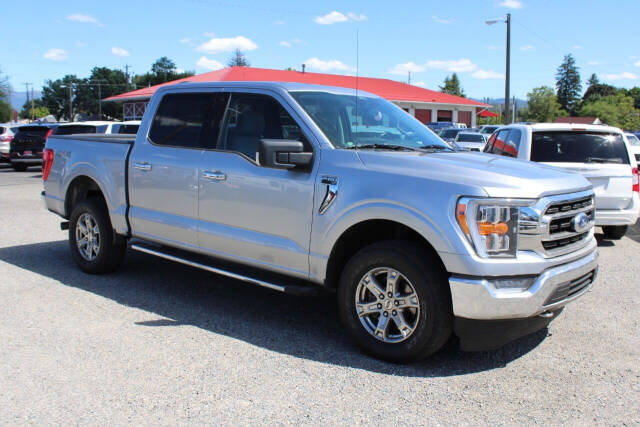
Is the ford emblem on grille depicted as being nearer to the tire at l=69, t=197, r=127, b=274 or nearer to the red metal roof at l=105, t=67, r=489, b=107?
the tire at l=69, t=197, r=127, b=274

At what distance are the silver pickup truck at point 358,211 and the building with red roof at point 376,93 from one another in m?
34.6

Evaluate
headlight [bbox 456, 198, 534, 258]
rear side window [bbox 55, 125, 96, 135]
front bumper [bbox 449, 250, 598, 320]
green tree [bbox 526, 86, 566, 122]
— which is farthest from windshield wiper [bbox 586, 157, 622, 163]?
green tree [bbox 526, 86, 566, 122]

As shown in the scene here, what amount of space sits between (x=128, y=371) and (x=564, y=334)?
11.1 ft

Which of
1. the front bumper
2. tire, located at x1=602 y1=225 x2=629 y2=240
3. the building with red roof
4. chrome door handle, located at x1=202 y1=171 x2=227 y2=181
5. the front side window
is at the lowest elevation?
tire, located at x1=602 y1=225 x2=629 y2=240

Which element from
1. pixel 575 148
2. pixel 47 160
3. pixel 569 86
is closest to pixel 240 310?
pixel 47 160

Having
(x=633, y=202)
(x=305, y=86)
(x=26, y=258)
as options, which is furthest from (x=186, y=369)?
(x=633, y=202)

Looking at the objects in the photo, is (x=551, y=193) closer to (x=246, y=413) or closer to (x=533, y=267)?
(x=533, y=267)

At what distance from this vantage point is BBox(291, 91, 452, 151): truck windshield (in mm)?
4934

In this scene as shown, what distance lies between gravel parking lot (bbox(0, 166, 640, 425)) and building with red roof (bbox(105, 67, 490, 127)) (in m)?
35.0

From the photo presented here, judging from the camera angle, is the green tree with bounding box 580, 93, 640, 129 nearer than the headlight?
No

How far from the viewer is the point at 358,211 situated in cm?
436

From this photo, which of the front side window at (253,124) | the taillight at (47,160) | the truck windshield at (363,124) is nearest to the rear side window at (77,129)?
the taillight at (47,160)

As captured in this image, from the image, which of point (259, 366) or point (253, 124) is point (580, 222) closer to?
point (259, 366)

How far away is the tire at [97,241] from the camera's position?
21.2ft
